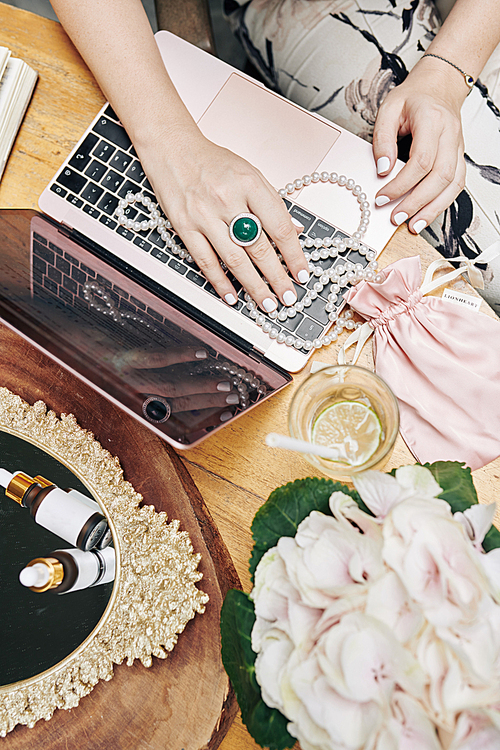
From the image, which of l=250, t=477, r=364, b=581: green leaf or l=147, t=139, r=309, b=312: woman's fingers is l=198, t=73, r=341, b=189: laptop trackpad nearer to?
l=147, t=139, r=309, b=312: woman's fingers

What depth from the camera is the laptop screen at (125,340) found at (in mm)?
516

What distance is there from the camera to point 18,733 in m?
0.52

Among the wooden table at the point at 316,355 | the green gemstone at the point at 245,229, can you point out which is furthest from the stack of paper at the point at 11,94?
the green gemstone at the point at 245,229

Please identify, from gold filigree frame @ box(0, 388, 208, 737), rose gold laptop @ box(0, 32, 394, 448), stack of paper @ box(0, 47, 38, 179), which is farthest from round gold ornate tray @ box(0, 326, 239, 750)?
stack of paper @ box(0, 47, 38, 179)

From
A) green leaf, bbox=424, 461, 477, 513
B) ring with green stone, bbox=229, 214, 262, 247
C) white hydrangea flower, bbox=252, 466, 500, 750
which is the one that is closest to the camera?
white hydrangea flower, bbox=252, 466, 500, 750

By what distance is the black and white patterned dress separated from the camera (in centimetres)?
72

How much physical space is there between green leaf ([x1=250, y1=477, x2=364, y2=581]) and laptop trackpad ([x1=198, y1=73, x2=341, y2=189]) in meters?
0.42

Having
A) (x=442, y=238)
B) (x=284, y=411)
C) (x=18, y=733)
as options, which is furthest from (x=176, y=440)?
(x=442, y=238)

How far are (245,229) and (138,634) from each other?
502 mm

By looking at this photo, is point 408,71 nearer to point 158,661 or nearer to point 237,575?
point 237,575

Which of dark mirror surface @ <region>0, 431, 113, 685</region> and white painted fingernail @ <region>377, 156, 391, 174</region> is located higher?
white painted fingernail @ <region>377, 156, 391, 174</region>

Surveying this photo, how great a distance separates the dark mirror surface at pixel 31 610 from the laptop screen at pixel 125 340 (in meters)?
0.19

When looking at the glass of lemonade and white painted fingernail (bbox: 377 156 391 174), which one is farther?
white painted fingernail (bbox: 377 156 391 174)

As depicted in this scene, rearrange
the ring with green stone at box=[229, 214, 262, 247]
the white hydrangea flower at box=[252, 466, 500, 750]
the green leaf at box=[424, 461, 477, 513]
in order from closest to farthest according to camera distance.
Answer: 1. the white hydrangea flower at box=[252, 466, 500, 750]
2. the green leaf at box=[424, 461, 477, 513]
3. the ring with green stone at box=[229, 214, 262, 247]
